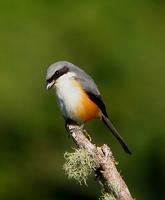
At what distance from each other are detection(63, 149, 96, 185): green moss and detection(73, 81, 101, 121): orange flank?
139 cm

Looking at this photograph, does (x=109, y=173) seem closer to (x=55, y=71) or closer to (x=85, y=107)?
(x=55, y=71)

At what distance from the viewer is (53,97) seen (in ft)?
43.8

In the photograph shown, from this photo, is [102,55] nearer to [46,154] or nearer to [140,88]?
[140,88]

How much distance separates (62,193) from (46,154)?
1.79ft

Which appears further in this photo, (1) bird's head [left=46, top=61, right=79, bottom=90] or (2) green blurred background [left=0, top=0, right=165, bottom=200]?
(2) green blurred background [left=0, top=0, right=165, bottom=200]

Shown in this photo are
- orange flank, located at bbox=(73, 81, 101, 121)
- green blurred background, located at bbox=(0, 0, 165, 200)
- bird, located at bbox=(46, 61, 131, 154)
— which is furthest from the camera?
green blurred background, located at bbox=(0, 0, 165, 200)

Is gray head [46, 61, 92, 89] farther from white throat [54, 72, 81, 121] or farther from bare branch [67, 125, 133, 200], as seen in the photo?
bare branch [67, 125, 133, 200]

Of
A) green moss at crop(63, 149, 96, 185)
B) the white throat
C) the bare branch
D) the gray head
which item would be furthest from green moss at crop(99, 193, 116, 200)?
the white throat

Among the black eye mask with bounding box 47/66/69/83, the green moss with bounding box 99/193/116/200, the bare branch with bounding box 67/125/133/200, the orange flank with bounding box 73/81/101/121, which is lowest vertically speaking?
the green moss with bounding box 99/193/116/200

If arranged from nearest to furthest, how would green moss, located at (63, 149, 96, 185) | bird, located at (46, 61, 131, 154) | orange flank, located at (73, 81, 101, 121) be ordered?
green moss, located at (63, 149, 96, 185) → bird, located at (46, 61, 131, 154) → orange flank, located at (73, 81, 101, 121)

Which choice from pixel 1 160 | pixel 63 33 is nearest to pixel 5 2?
pixel 63 33

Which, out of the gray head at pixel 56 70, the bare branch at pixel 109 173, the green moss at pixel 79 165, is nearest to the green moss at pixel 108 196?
the bare branch at pixel 109 173

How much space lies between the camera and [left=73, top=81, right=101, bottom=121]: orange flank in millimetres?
7621

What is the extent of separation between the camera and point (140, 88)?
1470cm
